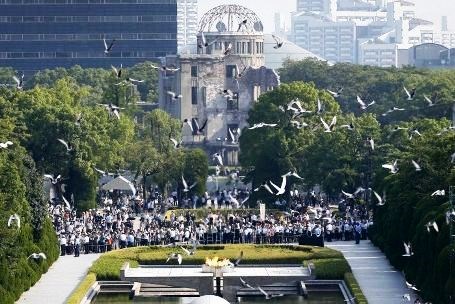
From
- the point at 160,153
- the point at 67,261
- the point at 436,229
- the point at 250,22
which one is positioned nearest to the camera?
the point at 436,229

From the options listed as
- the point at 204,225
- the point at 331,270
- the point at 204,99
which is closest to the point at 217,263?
the point at 331,270

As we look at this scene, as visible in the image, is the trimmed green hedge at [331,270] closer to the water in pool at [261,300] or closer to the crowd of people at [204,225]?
the water in pool at [261,300]

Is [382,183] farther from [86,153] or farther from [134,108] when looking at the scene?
[134,108]

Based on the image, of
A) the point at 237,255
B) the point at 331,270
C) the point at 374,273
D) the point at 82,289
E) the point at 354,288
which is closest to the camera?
the point at 354,288

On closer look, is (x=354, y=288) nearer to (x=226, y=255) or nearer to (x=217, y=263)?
(x=217, y=263)

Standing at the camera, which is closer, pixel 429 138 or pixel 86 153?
pixel 429 138

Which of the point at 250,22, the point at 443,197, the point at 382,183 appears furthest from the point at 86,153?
the point at 250,22
